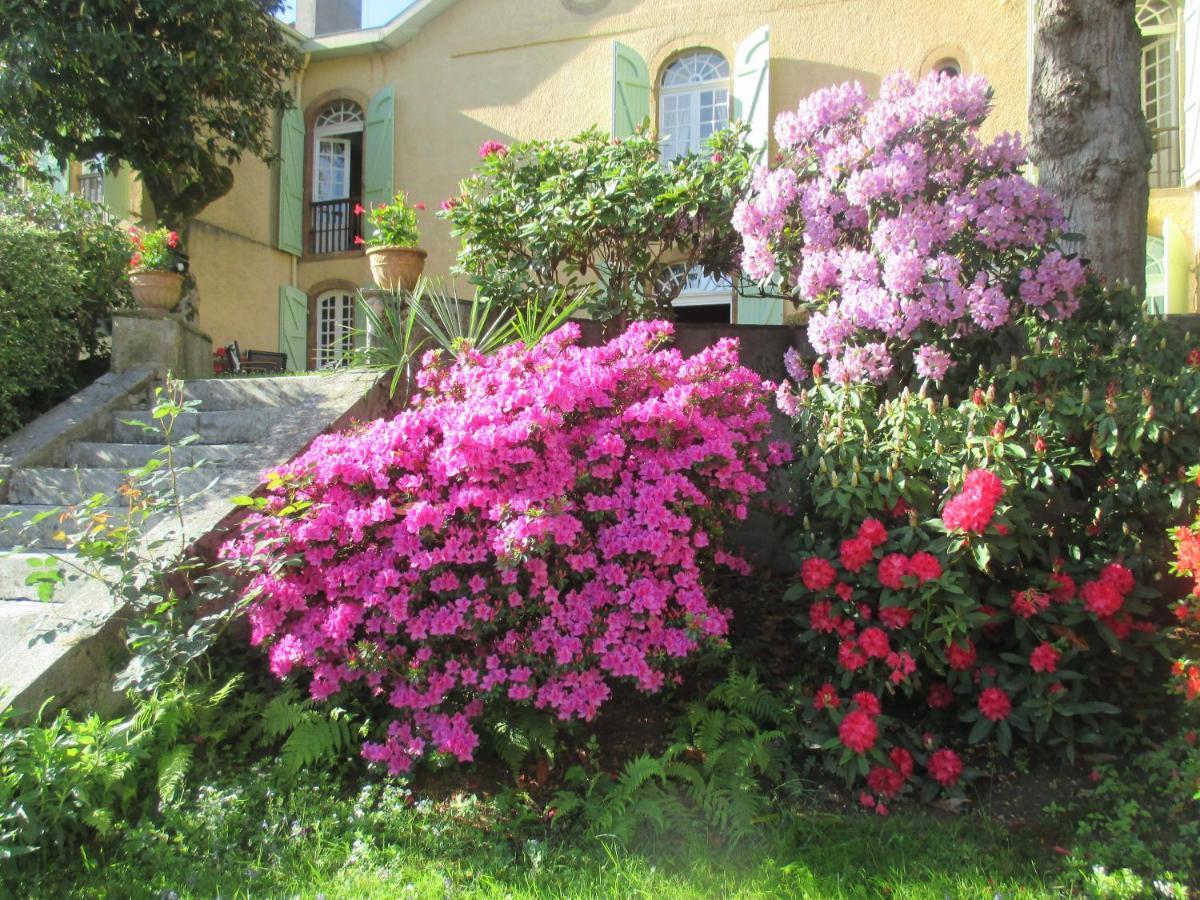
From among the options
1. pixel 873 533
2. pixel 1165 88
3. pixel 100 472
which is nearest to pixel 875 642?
pixel 873 533

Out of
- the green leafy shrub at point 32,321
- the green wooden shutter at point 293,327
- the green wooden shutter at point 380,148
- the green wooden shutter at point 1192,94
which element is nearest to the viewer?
the green leafy shrub at point 32,321

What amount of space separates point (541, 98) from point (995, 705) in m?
10.5

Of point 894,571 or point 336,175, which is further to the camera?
point 336,175

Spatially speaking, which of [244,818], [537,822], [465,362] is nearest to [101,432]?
[465,362]

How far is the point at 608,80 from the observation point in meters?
11.5

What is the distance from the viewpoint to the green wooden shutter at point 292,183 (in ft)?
44.2

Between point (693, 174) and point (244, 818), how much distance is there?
412 cm

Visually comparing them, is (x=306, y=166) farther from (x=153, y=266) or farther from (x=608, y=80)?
(x=153, y=266)

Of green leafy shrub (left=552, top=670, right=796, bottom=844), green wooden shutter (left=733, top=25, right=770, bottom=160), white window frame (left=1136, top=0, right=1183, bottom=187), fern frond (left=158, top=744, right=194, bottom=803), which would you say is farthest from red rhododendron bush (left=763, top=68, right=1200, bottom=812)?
white window frame (left=1136, top=0, right=1183, bottom=187)

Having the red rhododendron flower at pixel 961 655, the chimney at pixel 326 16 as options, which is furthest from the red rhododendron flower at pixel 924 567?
the chimney at pixel 326 16

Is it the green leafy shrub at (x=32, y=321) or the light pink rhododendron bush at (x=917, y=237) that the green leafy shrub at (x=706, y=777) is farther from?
the green leafy shrub at (x=32, y=321)

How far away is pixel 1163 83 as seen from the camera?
1162 cm

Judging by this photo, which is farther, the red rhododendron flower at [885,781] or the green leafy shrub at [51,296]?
the green leafy shrub at [51,296]

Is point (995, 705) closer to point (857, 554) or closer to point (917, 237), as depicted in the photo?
point (857, 554)
